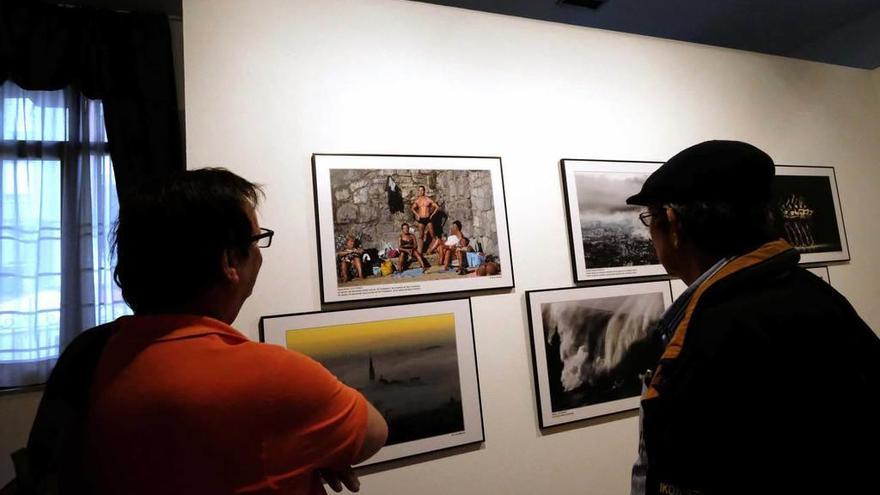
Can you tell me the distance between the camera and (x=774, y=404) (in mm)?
754

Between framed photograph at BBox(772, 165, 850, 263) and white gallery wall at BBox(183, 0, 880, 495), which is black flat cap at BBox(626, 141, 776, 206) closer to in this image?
white gallery wall at BBox(183, 0, 880, 495)

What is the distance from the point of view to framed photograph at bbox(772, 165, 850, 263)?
7.66 ft

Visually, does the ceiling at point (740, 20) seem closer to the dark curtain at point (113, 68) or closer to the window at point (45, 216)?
the dark curtain at point (113, 68)

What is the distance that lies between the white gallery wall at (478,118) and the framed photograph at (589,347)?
6 cm

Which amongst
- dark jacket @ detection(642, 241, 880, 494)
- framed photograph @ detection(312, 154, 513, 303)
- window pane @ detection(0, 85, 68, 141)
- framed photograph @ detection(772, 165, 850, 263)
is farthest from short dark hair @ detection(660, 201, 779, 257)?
window pane @ detection(0, 85, 68, 141)

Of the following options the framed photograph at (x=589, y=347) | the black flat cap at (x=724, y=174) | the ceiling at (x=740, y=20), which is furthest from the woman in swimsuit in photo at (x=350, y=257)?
the ceiling at (x=740, y=20)

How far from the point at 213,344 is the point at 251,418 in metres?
0.13

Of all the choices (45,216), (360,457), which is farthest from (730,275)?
(45,216)

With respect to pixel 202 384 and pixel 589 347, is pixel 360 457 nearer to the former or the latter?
pixel 202 384

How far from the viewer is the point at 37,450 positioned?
681 mm

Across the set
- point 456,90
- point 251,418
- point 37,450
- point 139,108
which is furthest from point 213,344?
point 139,108

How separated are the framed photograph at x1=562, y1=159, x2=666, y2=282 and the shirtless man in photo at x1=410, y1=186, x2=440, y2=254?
0.59 metres

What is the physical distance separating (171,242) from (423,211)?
1.01 meters

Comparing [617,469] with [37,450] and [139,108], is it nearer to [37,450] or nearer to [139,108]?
[37,450]
